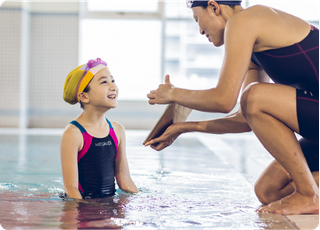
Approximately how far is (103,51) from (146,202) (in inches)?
320

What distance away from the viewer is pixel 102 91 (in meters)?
2.02

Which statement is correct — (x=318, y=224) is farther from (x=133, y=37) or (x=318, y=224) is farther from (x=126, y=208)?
(x=133, y=37)

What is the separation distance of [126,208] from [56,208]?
35 cm

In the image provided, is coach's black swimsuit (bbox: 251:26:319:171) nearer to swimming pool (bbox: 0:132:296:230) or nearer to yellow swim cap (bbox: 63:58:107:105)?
swimming pool (bbox: 0:132:296:230)

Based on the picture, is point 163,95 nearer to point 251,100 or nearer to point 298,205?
point 251,100

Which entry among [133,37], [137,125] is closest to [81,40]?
[133,37]

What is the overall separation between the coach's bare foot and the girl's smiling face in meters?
1.07

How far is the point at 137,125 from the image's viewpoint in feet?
30.1

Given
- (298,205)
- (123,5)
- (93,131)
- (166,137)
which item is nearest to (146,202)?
(166,137)

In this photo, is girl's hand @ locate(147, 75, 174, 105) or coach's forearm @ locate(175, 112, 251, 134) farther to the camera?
coach's forearm @ locate(175, 112, 251, 134)

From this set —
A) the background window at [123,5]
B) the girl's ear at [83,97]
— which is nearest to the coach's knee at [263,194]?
the girl's ear at [83,97]

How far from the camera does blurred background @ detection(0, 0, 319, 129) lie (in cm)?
857

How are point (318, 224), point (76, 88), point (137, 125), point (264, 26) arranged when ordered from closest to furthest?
1. point (318, 224)
2. point (264, 26)
3. point (76, 88)
4. point (137, 125)

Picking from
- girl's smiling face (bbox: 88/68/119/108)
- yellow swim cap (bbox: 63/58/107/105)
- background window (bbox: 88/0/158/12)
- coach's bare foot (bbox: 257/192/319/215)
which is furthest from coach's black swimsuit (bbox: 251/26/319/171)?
background window (bbox: 88/0/158/12)
